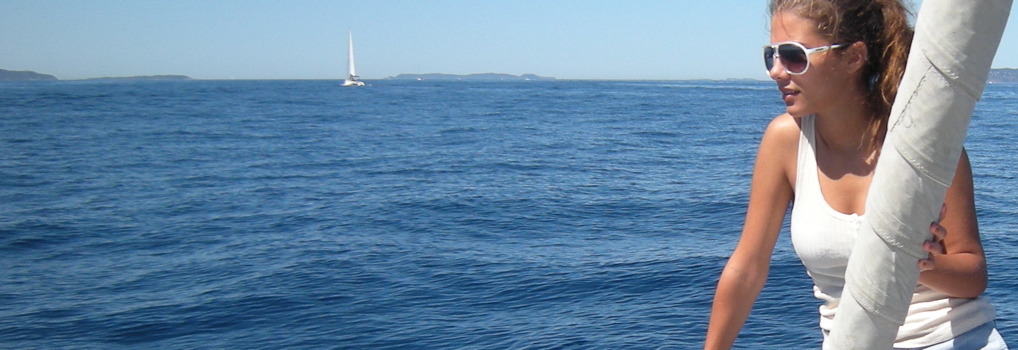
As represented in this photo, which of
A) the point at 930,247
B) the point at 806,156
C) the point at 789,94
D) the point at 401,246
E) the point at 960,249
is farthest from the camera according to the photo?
the point at 401,246

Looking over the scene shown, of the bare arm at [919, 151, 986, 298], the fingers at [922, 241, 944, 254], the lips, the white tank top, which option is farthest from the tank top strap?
the fingers at [922, 241, 944, 254]

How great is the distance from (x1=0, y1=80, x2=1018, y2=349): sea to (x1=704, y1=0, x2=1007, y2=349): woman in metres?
5.83

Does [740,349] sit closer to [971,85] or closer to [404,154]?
[971,85]

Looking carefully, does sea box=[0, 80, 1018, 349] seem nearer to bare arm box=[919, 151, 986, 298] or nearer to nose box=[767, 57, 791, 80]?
bare arm box=[919, 151, 986, 298]

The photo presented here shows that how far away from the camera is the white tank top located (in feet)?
6.36

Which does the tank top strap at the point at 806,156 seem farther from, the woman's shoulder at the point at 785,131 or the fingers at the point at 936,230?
the fingers at the point at 936,230

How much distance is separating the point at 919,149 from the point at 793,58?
0.65m

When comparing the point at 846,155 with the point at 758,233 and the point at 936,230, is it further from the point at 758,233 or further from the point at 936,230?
the point at 936,230

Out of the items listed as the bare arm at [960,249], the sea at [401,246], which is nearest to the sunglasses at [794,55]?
the bare arm at [960,249]

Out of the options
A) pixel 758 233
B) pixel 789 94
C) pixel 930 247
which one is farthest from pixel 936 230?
pixel 758 233

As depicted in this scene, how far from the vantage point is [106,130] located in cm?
3306

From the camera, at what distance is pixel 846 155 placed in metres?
2.04

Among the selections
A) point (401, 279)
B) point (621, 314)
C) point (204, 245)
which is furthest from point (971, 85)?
point (204, 245)

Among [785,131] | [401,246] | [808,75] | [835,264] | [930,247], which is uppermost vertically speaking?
[808,75]
